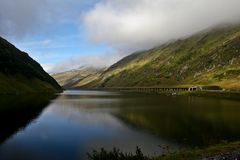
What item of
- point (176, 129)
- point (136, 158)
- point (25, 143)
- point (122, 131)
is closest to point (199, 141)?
point (176, 129)

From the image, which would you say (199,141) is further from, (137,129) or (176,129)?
(137,129)

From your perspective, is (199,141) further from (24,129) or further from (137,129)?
(24,129)

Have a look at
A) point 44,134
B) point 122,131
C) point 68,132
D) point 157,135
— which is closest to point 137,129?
point 122,131

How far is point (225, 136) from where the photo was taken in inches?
1987

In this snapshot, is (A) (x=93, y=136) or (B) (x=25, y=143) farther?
(A) (x=93, y=136)

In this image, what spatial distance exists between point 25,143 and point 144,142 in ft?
57.3

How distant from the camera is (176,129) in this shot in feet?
199

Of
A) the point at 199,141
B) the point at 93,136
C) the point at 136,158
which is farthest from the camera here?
the point at 93,136

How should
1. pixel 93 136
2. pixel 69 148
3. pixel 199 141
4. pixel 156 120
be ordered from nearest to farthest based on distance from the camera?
1. pixel 69 148
2. pixel 199 141
3. pixel 93 136
4. pixel 156 120

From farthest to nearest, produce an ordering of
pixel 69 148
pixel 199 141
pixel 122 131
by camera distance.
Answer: pixel 122 131, pixel 199 141, pixel 69 148

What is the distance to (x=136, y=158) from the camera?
29.3m

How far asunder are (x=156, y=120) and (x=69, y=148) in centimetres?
3364

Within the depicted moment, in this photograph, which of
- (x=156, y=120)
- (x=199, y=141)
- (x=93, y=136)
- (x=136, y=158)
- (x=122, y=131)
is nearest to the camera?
(x=136, y=158)

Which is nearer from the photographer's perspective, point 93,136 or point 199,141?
point 199,141
